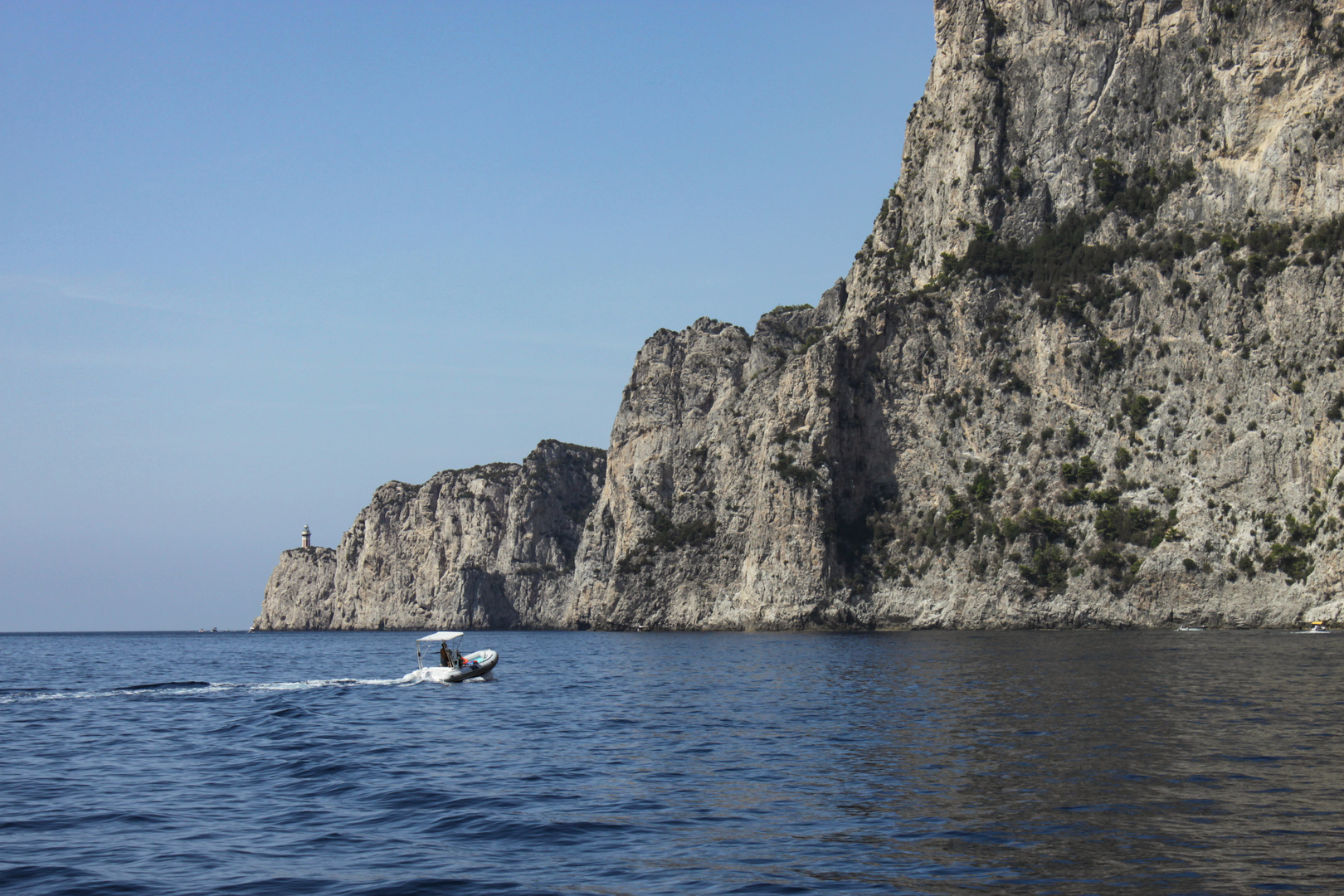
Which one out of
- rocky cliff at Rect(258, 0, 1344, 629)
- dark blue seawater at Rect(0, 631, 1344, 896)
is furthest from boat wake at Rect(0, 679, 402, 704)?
rocky cliff at Rect(258, 0, 1344, 629)

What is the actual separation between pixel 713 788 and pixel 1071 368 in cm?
8632

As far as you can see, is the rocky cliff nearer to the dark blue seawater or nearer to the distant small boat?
the dark blue seawater

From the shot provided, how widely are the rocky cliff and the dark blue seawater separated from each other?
41.8 meters

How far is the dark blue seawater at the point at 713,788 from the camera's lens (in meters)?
14.4

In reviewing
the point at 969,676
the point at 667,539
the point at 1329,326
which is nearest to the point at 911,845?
A: the point at 969,676

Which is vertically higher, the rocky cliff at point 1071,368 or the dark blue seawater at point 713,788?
the rocky cliff at point 1071,368

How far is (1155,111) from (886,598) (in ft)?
180

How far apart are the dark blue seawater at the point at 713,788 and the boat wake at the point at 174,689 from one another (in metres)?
3.38

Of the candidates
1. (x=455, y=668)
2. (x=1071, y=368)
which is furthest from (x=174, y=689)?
(x=1071, y=368)

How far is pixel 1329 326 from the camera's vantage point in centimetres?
8006

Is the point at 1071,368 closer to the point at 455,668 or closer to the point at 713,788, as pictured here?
the point at 455,668

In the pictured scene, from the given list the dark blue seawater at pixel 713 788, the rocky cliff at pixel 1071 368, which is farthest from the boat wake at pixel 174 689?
the rocky cliff at pixel 1071 368

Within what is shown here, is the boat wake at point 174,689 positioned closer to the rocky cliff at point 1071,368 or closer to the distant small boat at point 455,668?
the distant small boat at point 455,668

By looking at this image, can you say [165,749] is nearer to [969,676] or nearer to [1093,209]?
[969,676]
